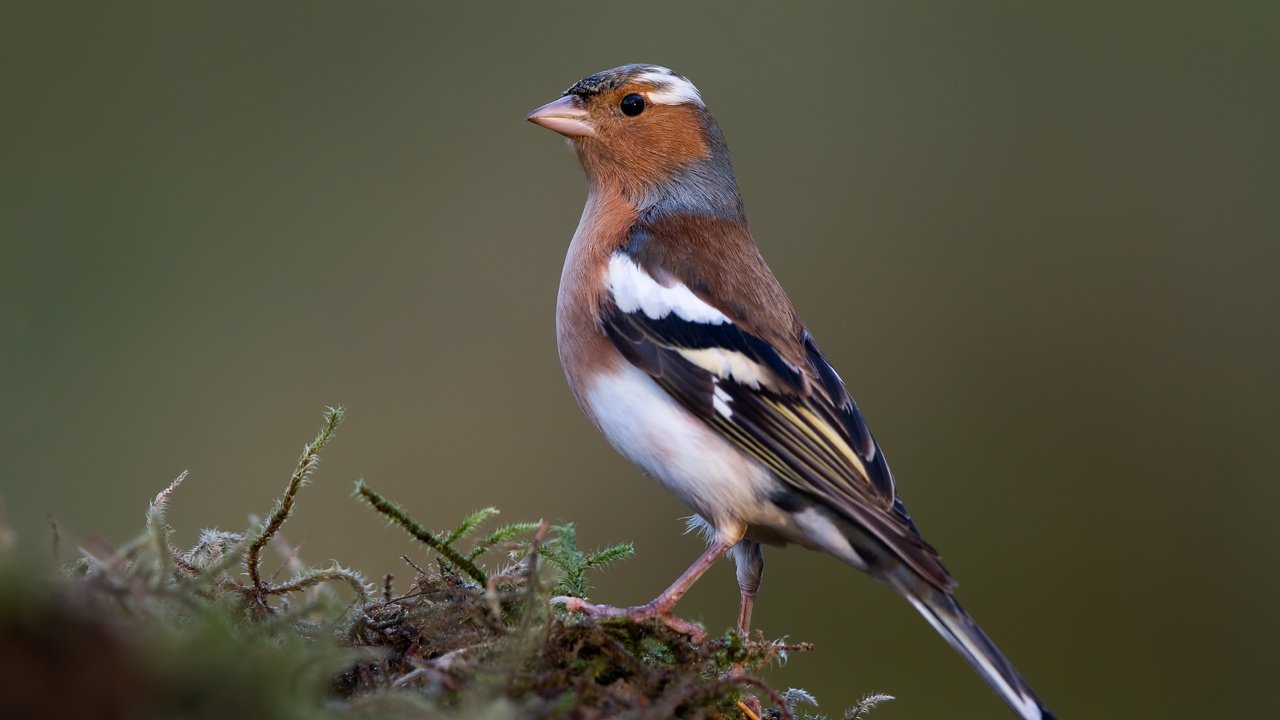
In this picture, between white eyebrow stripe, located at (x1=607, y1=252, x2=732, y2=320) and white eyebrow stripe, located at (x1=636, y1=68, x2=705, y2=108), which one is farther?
Answer: white eyebrow stripe, located at (x1=636, y1=68, x2=705, y2=108)

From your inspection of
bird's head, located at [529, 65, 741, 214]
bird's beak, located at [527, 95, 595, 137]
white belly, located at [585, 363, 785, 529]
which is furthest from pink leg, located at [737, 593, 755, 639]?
bird's beak, located at [527, 95, 595, 137]

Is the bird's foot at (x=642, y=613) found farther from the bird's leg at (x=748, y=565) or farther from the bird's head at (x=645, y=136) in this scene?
the bird's head at (x=645, y=136)

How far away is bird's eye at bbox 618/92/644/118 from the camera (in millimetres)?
4348

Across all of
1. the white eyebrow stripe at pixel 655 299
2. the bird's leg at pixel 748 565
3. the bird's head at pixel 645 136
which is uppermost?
the bird's head at pixel 645 136

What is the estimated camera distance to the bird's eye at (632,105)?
4.35 meters

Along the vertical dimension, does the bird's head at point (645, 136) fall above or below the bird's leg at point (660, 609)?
above

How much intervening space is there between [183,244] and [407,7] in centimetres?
264

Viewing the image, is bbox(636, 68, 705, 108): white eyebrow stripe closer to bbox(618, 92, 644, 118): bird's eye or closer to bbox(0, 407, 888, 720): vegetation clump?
→ bbox(618, 92, 644, 118): bird's eye

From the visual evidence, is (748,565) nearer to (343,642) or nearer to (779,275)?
(343,642)

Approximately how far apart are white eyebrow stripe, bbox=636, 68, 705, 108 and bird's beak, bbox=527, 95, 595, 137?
0.87 feet

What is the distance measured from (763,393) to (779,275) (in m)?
4.91

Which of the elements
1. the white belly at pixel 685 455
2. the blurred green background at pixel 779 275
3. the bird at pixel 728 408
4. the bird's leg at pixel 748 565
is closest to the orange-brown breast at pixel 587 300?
the bird at pixel 728 408

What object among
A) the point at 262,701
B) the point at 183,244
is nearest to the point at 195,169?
the point at 183,244

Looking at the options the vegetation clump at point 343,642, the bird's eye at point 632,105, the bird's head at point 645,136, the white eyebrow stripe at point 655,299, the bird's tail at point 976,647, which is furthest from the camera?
the bird's eye at point 632,105
